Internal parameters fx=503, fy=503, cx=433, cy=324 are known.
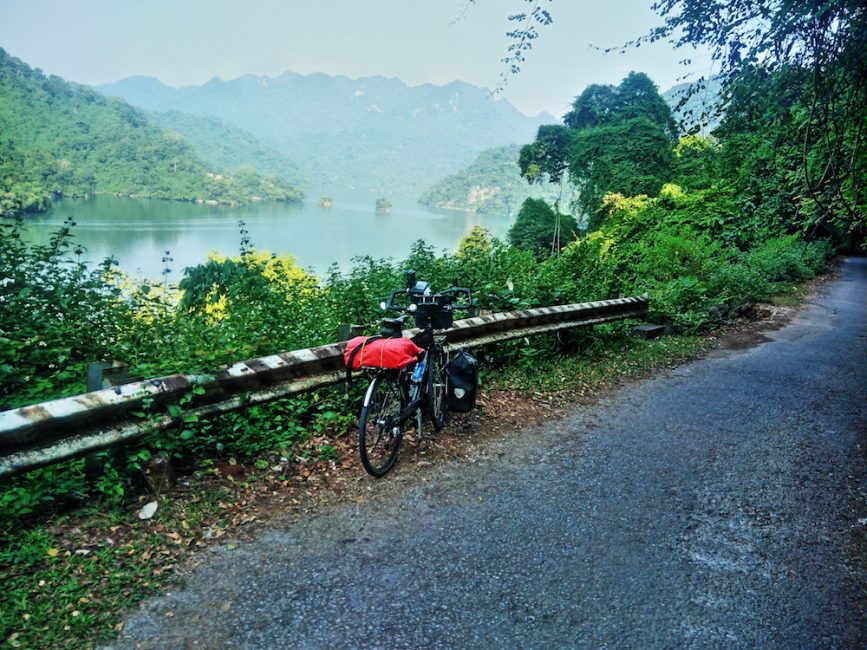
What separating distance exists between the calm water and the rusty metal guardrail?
1704 inches

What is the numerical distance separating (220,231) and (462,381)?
306 feet

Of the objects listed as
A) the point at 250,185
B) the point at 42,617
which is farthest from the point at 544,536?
the point at 250,185

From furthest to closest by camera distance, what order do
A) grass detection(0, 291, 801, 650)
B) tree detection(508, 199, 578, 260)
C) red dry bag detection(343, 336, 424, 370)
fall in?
tree detection(508, 199, 578, 260) < red dry bag detection(343, 336, 424, 370) < grass detection(0, 291, 801, 650)

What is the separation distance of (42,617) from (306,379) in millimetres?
2094

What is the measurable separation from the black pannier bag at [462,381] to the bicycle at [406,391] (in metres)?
0.07

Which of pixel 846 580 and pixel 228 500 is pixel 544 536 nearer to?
pixel 846 580

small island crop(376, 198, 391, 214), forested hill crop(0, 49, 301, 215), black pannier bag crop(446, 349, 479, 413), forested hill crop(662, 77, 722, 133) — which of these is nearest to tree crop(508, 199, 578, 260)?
forested hill crop(662, 77, 722, 133)

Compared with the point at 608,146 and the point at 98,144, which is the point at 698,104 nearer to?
the point at 608,146

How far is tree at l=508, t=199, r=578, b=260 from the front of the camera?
5097 centimetres

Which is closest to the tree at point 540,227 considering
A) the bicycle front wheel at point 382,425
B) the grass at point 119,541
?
the bicycle front wheel at point 382,425

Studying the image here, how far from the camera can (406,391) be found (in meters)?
4.02

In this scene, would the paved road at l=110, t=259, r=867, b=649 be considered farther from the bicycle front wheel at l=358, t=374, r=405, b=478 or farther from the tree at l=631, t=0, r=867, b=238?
the tree at l=631, t=0, r=867, b=238

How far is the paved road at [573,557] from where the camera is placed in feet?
7.70

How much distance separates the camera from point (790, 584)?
2.80 meters
